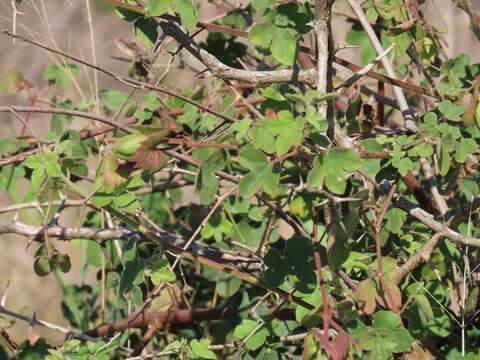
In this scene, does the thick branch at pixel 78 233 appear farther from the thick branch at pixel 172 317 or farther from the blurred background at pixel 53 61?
the blurred background at pixel 53 61

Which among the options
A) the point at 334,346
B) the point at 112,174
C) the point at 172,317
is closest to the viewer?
the point at 334,346

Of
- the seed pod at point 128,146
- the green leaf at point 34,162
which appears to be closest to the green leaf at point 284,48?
the seed pod at point 128,146

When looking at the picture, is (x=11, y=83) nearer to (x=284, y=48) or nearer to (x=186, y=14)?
(x=186, y=14)

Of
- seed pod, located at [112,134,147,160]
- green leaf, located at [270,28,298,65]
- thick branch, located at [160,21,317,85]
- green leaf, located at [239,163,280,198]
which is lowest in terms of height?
green leaf, located at [239,163,280,198]

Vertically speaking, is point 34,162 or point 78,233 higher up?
point 34,162

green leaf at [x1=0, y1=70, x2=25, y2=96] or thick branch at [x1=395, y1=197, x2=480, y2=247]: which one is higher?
green leaf at [x1=0, y1=70, x2=25, y2=96]

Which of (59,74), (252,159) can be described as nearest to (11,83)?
(59,74)

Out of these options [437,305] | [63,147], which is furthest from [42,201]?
[437,305]

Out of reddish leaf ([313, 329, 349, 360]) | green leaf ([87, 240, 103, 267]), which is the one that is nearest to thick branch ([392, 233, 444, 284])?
reddish leaf ([313, 329, 349, 360])

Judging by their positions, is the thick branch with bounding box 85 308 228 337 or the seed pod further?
the thick branch with bounding box 85 308 228 337

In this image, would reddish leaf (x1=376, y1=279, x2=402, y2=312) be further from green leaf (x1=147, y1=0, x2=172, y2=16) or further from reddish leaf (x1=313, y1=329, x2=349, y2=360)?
green leaf (x1=147, y1=0, x2=172, y2=16)

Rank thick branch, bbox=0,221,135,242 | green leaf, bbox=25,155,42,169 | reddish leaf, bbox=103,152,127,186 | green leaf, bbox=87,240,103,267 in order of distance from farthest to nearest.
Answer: green leaf, bbox=87,240,103,267 → thick branch, bbox=0,221,135,242 → green leaf, bbox=25,155,42,169 → reddish leaf, bbox=103,152,127,186

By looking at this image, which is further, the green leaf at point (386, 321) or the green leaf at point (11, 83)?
the green leaf at point (11, 83)

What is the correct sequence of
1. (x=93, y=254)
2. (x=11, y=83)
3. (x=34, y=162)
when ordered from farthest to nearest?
(x=11, y=83) < (x=93, y=254) < (x=34, y=162)
